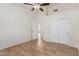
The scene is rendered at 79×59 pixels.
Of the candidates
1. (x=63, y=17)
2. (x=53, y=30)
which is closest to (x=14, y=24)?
(x=53, y=30)

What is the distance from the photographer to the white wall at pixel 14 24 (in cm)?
167

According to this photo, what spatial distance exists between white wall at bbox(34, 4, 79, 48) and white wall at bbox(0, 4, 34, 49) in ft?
0.75

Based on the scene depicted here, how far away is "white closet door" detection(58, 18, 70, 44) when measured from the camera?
171 cm

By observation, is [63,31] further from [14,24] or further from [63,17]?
[14,24]

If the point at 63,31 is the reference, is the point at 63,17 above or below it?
above

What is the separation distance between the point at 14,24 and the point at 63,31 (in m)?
0.85

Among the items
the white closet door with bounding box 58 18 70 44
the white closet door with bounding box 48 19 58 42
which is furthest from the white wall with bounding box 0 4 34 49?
the white closet door with bounding box 58 18 70 44

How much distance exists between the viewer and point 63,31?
1.73 meters

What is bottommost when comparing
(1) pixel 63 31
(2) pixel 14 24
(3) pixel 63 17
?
(1) pixel 63 31

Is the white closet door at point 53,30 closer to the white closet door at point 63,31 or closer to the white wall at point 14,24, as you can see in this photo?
the white closet door at point 63,31

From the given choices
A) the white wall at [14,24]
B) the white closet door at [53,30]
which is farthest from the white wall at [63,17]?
the white wall at [14,24]

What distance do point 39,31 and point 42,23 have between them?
0.49ft

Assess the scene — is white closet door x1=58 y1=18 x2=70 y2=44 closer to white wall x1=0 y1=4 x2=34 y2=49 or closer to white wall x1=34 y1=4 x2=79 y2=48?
white wall x1=34 y1=4 x2=79 y2=48

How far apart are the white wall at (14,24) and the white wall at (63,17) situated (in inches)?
9.0
